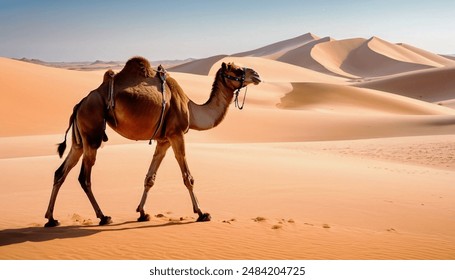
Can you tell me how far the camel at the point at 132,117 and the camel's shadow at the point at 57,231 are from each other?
214mm

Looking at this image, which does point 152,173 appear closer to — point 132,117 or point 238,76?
point 132,117

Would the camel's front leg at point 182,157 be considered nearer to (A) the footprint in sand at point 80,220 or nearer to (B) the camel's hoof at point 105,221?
(B) the camel's hoof at point 105,221

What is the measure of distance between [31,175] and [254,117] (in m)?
19.3

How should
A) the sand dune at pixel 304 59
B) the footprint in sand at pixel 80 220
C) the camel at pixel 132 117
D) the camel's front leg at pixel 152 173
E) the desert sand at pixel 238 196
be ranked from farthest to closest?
1. the sand dune at pixel 304 59
2. the camel's front leg at pixel 152 173
3. the footprint in sand at pixel 80 220
4. the camel at pixel 132 117
5. the desert sand at pixel 238 196

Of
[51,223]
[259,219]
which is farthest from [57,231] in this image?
[259,219]

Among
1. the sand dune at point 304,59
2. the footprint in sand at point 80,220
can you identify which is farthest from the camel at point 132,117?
the sand dune at point 304,59

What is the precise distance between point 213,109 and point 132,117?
1399 mm

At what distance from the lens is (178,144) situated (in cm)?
718

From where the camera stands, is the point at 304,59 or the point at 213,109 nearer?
the point at 213,109

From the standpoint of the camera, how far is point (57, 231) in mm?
6762

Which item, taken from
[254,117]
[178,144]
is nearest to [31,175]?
[178,144]

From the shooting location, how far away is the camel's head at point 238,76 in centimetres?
771

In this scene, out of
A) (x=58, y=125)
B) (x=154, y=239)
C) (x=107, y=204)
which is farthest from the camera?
(x=58, y=125)

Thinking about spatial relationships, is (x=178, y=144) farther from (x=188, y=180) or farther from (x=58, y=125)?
(x=58, y=125)
